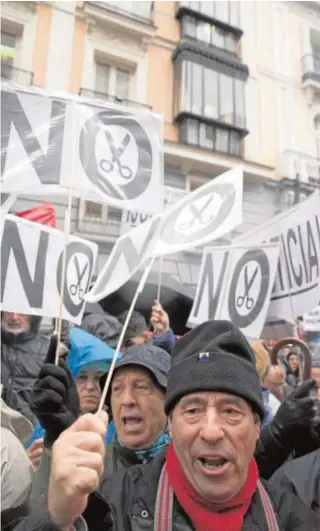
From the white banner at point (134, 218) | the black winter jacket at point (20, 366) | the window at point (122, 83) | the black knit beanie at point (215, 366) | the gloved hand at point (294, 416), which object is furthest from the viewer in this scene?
the window at point (122, 83)

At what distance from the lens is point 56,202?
797cm

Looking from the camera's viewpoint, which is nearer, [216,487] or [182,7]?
[216,487]

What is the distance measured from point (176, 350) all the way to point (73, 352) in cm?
111

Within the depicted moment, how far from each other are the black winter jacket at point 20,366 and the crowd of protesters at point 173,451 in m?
1.18

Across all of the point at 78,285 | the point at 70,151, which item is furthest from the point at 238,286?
the point at 70,151

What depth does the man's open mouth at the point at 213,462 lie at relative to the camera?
→ 3.67ft

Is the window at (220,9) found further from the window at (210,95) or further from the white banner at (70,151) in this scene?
the white banner at (70,151)

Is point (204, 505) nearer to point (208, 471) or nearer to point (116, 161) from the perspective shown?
point (208, 471)

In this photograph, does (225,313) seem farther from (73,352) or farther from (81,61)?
(81,61)

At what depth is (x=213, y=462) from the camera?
1.13 m

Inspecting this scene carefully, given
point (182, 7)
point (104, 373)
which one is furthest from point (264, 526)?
point (182, 7)

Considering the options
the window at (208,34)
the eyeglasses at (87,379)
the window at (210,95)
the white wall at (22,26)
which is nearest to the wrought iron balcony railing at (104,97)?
the white wall at (22,26)

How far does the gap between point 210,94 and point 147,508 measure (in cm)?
980

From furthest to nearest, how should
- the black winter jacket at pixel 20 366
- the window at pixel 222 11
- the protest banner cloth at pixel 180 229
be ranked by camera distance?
the window at pixel 222 11, the black winter jacket at pixel 20 366, the protest banner cloth at pixel 180 229
